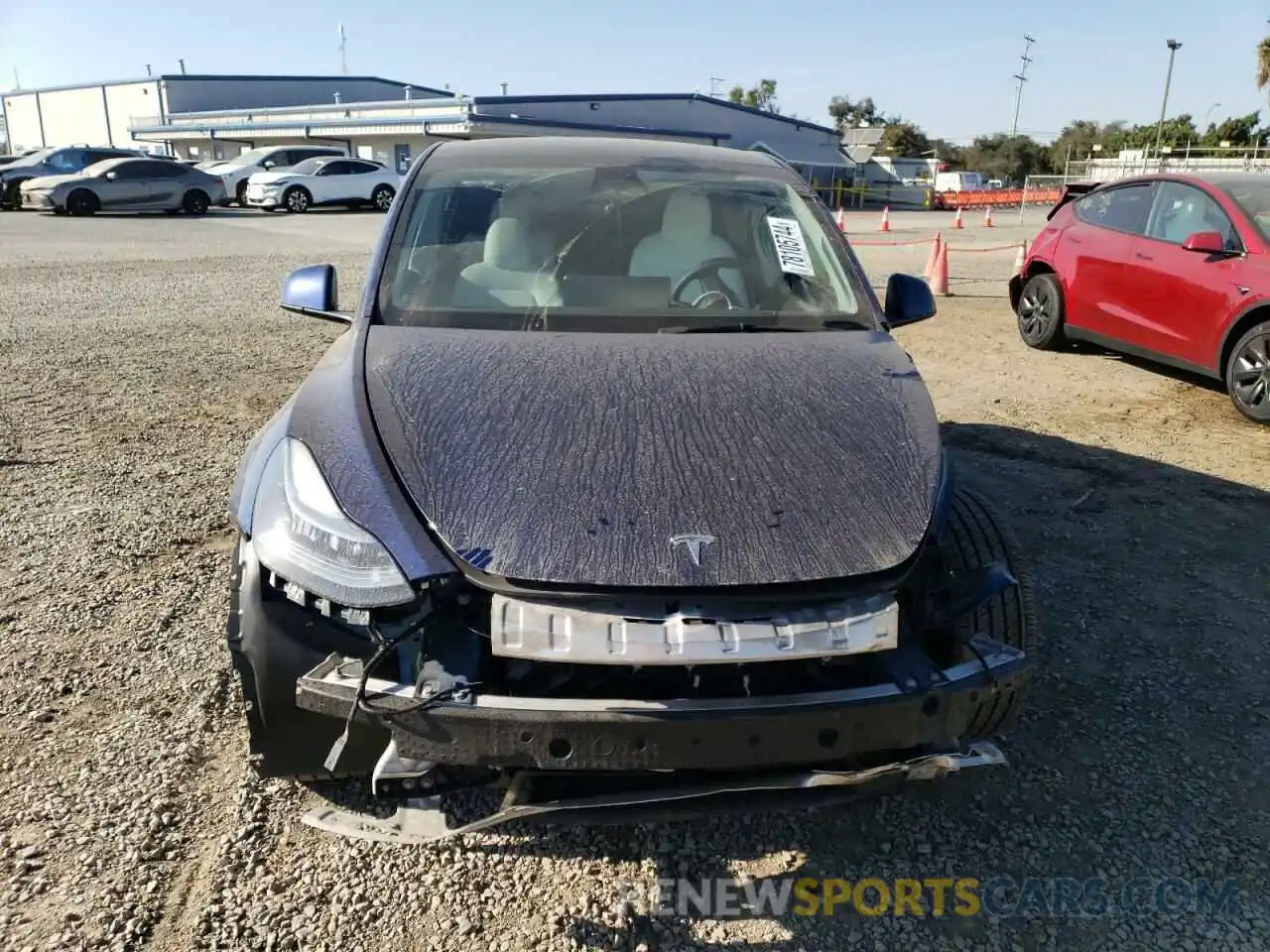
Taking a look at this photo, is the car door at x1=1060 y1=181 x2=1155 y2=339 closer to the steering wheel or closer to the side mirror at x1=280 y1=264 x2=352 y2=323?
the steering wheel

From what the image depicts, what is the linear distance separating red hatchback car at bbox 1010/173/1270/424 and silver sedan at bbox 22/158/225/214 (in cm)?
2162

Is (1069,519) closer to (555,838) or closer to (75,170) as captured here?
(555,838)

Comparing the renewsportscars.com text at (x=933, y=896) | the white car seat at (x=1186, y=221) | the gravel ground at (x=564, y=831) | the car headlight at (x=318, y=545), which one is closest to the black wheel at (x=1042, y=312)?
the white car seat at (x=1186, y=221)

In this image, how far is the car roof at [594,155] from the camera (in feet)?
12.0

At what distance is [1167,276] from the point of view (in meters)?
6.73

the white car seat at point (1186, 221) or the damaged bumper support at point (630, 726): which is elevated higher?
the white car seat at point (1186, 221)

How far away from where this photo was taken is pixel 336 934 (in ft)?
6.78

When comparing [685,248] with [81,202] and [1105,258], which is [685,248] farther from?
[81,202]

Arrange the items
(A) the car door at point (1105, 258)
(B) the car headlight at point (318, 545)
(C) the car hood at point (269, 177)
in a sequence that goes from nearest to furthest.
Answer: (B) the car headlight at point (318, 545)
(A) the car door at point (1105, 258)
(C) the car hood at point (269, 177)

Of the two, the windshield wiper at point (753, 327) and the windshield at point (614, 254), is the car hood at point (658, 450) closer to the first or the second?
the windshield wiper at point (753, 327)

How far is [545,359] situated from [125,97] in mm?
68294

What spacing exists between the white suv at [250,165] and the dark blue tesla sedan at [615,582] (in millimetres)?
27182

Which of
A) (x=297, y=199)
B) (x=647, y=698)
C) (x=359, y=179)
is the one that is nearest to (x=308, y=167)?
(x=297, y=199)

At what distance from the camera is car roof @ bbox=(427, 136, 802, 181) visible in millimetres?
3652
